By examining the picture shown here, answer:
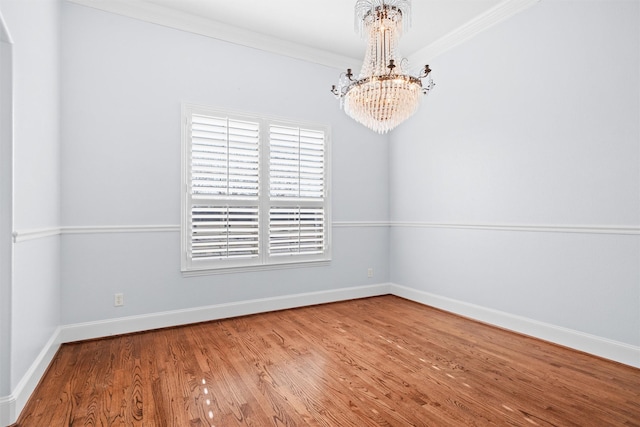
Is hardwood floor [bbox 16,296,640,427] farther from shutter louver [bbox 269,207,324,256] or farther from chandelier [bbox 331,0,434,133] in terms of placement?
chandelier [bbox 331,0,434,133]

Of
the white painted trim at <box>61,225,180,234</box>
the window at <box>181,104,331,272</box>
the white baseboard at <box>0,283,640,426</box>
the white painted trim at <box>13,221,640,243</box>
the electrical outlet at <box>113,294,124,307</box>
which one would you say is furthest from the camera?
the window at <box>181,104,331,272</box>

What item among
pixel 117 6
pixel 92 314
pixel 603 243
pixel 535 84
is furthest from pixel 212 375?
pixel 535 84

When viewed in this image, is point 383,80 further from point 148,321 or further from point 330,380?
point 148,321

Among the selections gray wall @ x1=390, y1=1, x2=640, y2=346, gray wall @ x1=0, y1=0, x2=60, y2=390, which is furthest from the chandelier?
A: gray wall @ x1=0, y1=0, x2=60, y2=390

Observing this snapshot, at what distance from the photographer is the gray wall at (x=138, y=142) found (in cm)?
293

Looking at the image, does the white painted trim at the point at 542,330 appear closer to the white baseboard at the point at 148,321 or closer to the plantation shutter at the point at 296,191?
the white baseboard at the point at 148,321

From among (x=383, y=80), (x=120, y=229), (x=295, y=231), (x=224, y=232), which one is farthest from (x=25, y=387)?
(x=383, y=80)

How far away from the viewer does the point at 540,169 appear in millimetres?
2977

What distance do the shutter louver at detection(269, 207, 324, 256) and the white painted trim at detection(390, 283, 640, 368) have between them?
4.79ft

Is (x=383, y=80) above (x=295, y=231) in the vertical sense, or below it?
above

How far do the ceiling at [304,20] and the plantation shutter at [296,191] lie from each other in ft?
3.29

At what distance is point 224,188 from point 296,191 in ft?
2.76

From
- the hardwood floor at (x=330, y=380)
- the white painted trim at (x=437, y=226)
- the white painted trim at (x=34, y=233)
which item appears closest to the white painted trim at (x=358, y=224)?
the white painted trim at (x=437, y=226)

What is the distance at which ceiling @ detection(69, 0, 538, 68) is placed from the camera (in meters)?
3.19
